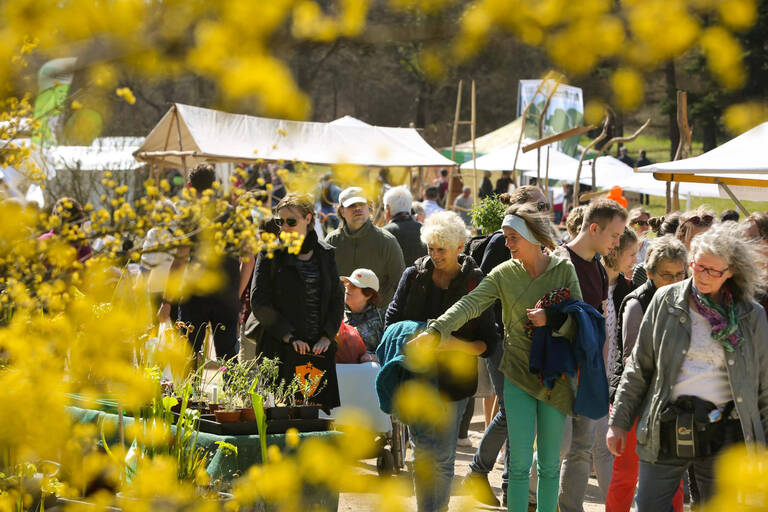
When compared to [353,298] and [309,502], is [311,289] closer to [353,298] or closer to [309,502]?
[353,298]

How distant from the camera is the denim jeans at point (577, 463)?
205 inches

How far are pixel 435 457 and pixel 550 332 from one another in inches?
34.0

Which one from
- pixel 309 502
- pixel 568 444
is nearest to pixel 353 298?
pixel 568 444

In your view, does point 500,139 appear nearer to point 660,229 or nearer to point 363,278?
point 660,229

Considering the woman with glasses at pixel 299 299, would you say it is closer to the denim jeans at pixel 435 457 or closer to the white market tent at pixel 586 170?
the denim jeans at pixel 435 457

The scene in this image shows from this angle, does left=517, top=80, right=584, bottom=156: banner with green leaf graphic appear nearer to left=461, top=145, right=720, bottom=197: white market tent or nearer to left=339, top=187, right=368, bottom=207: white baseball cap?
left=461, top=145, right=720, bottom=197: white market tent

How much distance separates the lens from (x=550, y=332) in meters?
4.95

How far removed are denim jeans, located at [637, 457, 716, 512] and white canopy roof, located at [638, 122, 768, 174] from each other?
4.28 m

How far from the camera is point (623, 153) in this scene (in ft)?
96.3

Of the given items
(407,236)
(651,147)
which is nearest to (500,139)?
(407,236)

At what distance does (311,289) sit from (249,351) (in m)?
1.64

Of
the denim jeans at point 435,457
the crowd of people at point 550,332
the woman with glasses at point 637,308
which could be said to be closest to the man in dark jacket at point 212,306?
the crowd of people at point 550,332

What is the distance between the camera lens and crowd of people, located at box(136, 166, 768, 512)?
427cm

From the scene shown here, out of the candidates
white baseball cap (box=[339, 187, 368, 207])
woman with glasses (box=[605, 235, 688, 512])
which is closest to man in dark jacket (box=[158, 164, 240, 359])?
white baseball cap (box=[339, 187, 368, 207])
